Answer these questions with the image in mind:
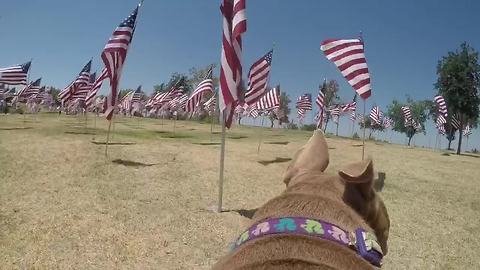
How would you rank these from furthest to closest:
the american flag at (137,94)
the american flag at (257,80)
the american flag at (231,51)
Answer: the american flag at (137,94) < the american flag at (257,80) < the american flag at (231,51)

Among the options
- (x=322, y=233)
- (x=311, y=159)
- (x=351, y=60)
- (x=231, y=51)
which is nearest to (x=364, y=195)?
(x=322, y=233)

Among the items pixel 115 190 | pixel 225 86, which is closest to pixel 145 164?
pixel 115 190

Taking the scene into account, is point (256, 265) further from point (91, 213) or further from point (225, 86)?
point (91, 213)

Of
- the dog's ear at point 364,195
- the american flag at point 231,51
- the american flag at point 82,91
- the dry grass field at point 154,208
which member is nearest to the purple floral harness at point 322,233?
the dog's ear at point 364,195

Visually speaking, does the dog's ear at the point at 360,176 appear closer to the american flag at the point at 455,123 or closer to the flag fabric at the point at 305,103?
the flag fabric at the point at 305,103

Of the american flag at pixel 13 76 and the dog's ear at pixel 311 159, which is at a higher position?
the american flag at pixel 13 76

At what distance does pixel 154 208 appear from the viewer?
40.1 feet

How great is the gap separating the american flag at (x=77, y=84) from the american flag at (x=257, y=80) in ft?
41.9

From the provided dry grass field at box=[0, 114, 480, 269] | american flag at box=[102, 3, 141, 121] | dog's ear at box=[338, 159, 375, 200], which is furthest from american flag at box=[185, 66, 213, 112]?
dog's ear at box=[338, 159, 375, 200]

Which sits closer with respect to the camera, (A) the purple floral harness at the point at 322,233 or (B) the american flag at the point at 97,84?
(A) the purple floral harness at the point at 322,233

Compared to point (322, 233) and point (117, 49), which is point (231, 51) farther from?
point (322, 233)

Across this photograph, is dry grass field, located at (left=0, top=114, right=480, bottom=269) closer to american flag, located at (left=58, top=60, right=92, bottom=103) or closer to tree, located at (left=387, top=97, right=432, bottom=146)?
american flag, located at (left=58, top=60, right=92, bottom=103)

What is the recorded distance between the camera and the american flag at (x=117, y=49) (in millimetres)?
14516

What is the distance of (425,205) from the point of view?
15438 mm
